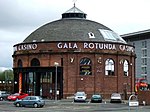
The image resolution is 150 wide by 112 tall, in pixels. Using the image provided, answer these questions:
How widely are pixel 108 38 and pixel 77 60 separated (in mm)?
9535

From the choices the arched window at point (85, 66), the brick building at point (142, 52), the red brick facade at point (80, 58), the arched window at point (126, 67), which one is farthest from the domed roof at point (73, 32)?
the brick building at point (142, 52)

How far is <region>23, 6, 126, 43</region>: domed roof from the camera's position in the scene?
259ft

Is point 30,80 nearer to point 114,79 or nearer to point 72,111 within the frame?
point 114,79

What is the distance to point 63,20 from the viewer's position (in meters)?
87.6

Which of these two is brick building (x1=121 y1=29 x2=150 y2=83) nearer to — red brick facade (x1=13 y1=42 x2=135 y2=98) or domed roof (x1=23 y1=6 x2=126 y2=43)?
domed roof (x1=23 y1=6 x2=126 y2=43)

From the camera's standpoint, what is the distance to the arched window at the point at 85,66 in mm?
76562

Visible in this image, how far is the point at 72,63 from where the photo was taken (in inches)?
2990

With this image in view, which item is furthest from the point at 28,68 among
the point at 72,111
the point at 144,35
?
the point at 144,35

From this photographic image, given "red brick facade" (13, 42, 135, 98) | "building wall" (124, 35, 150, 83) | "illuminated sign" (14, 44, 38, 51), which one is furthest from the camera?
"building wall" (124, 35, 150, 83)

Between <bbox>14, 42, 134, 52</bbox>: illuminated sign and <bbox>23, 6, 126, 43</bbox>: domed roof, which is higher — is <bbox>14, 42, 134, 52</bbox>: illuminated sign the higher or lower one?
the lower one

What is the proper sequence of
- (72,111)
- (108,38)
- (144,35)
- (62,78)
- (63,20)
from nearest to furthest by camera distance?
(72,111) < (62,78) < (108,38) < (63,20) < (144,35)

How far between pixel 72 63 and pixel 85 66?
282 cm

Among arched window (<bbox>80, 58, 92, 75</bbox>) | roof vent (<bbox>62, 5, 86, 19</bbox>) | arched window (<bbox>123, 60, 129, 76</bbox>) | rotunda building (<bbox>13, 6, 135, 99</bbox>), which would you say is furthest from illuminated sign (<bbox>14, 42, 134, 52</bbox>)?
roof vent (<bbox>62, 5, 86, 19</bbox>)

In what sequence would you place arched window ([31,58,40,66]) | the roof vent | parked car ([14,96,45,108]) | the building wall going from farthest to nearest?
1. the building wall
2. the roof vent
3. arched window ([31,58,40,66])
4. parked car ([14,96,45,108])
